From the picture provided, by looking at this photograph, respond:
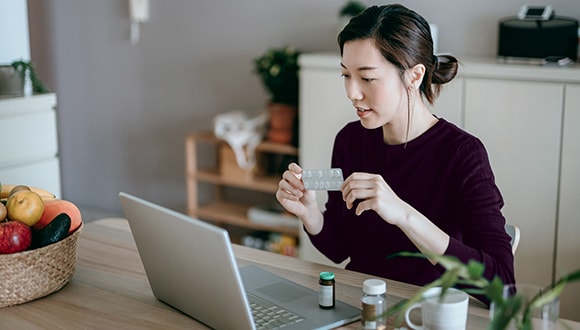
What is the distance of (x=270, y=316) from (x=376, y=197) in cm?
31

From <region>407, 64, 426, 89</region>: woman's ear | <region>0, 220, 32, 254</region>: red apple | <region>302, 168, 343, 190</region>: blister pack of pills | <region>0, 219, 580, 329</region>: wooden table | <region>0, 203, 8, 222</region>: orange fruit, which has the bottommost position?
<region>0, 219, 580, 329</region>: wooden table

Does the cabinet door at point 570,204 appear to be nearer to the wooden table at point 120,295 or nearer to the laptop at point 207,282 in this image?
the wooden table at point 120,295

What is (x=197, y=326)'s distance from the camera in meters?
1.41

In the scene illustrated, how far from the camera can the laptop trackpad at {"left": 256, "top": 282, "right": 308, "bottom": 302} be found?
59.7 inches

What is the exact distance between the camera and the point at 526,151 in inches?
111

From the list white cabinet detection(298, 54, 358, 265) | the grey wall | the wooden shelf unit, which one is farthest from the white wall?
white cabinet detection(298, 54, 358, 265)

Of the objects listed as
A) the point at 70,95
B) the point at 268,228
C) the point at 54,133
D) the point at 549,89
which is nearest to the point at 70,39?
the point at 70,95

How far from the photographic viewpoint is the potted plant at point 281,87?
352cm

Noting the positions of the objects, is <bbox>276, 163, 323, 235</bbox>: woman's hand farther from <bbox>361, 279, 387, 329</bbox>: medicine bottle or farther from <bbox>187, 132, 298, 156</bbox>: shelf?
<bbox>187, 132, 298, 156</bbox>: shelf

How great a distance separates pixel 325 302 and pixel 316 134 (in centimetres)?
190

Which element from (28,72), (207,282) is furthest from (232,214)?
(207,282)

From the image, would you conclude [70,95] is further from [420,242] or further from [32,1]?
[420,242]

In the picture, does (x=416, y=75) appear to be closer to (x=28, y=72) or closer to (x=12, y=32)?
(x=28, y=72)

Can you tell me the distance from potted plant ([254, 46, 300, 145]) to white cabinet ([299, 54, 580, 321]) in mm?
803
